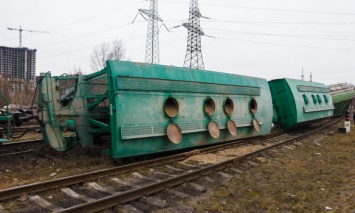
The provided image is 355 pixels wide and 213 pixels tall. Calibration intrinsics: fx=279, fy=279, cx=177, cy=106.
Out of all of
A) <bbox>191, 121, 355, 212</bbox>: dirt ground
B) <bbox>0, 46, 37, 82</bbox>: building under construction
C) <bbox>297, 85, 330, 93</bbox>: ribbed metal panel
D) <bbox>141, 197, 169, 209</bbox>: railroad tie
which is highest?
<bbox>0, 46, 37, 82</bbox>: building under construction

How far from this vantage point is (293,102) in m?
14.0

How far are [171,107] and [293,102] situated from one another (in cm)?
835

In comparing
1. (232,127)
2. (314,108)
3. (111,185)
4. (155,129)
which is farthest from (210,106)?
(314,108)

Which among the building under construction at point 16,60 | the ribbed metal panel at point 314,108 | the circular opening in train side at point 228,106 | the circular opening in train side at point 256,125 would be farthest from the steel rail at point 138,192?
the building under construction at point 16,60

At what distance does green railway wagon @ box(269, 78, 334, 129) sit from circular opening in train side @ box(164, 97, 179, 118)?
27.1 ft

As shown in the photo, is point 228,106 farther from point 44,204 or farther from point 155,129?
point 44,204

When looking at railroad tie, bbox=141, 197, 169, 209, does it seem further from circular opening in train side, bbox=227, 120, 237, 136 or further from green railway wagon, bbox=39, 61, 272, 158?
circular opening in train side, bbox=227, 120, 237, 136

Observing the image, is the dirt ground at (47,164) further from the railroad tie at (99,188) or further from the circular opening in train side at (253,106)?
the circular opening in train side at (253,106)

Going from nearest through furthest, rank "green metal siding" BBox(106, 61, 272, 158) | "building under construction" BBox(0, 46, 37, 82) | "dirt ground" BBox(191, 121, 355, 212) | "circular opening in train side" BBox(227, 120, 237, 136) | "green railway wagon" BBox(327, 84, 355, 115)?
1. "dirt ground" BBox(191, 121, 355, 212)
2. "green metal siding" BBox(106, 61, 272, 158)
3. "circular opening in train side" BBox(227, 120, 237, 136)
4. "green railway wagon" BBox(327, 84, 355, 115)
5. "building under construction" BBox(0, 46, 37, 82)

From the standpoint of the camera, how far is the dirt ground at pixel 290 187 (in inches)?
194

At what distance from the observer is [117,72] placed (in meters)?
6.83

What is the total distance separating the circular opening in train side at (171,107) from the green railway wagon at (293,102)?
27.1ft

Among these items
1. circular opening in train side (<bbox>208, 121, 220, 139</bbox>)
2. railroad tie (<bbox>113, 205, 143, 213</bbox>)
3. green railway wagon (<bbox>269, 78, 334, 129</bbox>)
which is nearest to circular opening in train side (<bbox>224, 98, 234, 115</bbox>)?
circular opening in train side (<bbox>208, 121, 220, 139</bbox>)

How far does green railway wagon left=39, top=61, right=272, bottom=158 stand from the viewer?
22.4 ft
